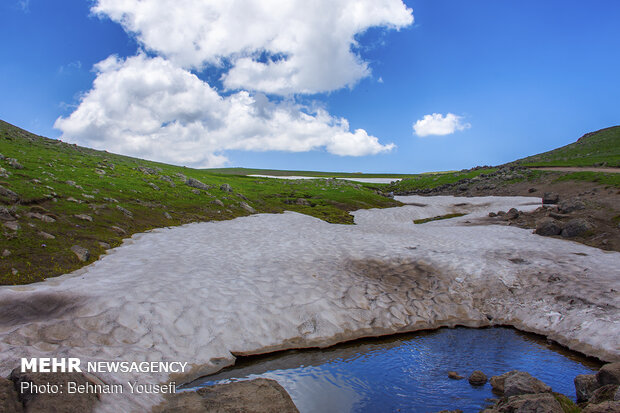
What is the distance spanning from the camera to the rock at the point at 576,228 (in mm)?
26766

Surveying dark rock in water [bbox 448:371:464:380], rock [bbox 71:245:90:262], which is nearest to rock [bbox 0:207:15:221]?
rock [bbox 71:245:90:262]

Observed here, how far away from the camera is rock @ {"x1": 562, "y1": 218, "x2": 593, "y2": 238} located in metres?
26.8

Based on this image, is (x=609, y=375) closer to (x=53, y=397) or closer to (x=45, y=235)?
(x=53, y=397)

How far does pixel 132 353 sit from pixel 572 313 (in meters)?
18.0

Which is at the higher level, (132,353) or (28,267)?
(28,267)

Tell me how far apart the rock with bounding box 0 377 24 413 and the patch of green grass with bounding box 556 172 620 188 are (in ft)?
185

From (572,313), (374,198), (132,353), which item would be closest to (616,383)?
(572,313)

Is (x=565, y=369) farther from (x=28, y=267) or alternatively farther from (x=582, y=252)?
(x=28, y=267)

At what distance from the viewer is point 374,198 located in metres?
62.9

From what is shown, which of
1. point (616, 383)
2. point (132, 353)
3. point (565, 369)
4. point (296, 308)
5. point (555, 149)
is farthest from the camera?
point (555, 149)

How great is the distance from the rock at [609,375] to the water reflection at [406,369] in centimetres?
208

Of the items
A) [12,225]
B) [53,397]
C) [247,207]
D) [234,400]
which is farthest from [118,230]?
[247,207]

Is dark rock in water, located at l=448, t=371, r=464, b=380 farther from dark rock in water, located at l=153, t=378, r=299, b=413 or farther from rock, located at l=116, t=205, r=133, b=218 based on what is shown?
rock, located at l=116, t=205, r=133, b=218

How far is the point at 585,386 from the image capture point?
8930mm
